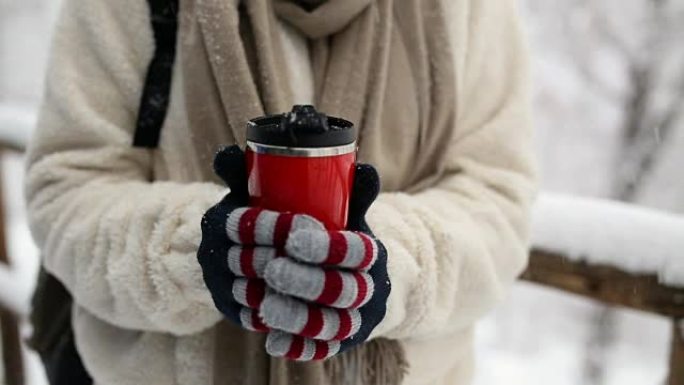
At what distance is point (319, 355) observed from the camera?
0.58m

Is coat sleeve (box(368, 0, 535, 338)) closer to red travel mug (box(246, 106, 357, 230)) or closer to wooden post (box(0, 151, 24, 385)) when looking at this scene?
red travel mug (box(246, 106, 357, 230))

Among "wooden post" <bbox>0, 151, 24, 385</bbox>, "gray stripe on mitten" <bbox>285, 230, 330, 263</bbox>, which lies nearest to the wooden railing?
→ "gray stripe on mitten" <bbox>285, 230, 330, 263</bbox>

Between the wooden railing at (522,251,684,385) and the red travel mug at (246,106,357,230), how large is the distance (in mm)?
799

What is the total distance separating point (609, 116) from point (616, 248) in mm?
7239

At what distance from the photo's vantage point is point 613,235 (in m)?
1.20

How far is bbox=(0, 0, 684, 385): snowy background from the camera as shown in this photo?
711 cm

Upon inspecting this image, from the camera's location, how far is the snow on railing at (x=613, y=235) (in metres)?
1.13

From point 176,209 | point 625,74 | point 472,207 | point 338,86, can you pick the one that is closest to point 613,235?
point 472,207

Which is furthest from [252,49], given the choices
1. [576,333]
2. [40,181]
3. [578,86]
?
[576,333]

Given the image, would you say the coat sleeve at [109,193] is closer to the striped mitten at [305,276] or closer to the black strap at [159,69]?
the black strap at [159,69]

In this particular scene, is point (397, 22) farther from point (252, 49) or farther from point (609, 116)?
point (609, 116)

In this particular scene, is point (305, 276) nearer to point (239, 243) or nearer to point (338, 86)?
point (239, 243)

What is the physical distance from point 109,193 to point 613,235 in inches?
33.7

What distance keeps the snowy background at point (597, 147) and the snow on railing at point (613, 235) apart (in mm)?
5915
